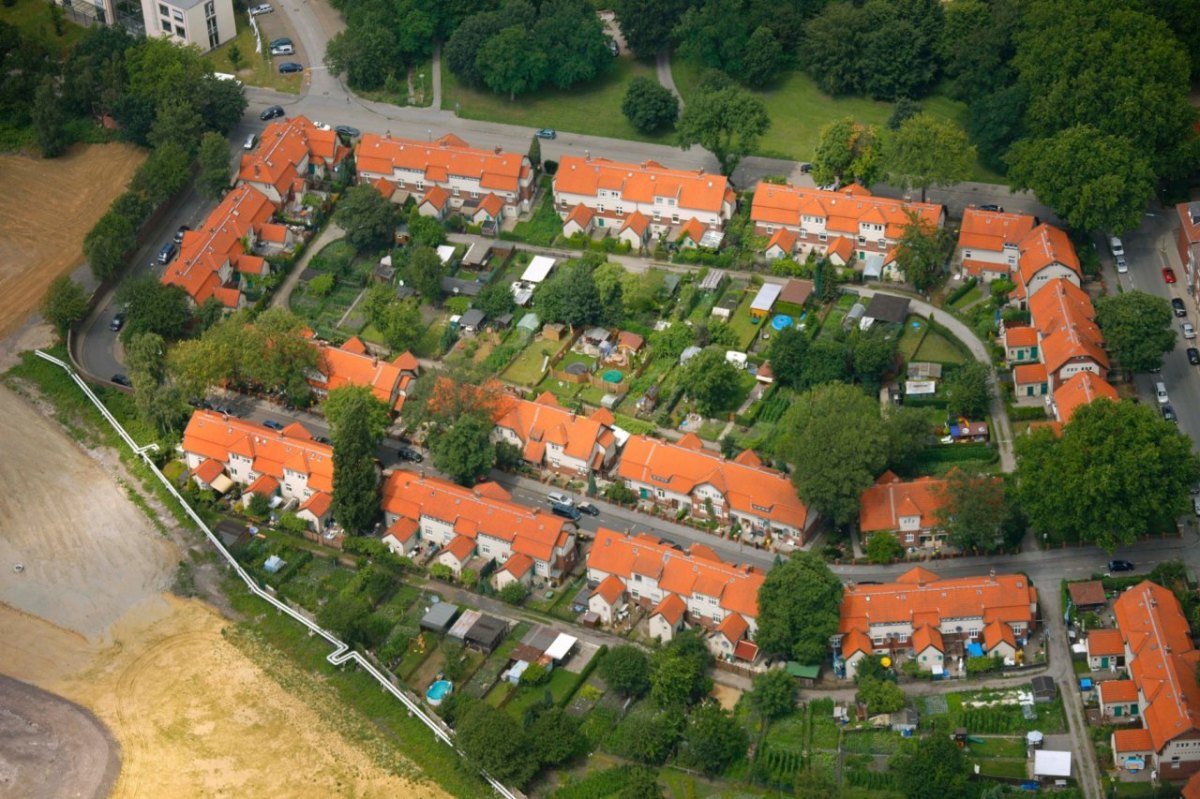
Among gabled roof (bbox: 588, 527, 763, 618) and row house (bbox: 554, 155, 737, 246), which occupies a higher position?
row house (bbox: 554, 155, 737, 246)

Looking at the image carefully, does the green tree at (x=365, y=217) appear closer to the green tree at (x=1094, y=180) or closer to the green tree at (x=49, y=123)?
the green tree at (x=49, y=123)

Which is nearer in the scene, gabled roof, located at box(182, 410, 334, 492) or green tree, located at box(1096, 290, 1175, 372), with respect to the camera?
gabled roof, located at box(182, 410, 334, 492)

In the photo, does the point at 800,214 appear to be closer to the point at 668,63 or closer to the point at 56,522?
the point at 668,63

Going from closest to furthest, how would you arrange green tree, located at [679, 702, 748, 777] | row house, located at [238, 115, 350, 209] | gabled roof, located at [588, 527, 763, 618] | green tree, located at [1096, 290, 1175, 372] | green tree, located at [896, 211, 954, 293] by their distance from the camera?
green tree, located at [679, 702, 748, 777] → gabled roof, located at [588, 527, 763, 618] → green tree, located at [1096, 290, 1175, 372] → green tree, located at [896, 211, 954, 293] → row house, located at [238, 115, 350, 209]

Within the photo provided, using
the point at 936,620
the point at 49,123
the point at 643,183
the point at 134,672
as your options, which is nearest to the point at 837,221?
the point at 643,183

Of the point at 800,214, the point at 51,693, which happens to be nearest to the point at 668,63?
the point at 800,214

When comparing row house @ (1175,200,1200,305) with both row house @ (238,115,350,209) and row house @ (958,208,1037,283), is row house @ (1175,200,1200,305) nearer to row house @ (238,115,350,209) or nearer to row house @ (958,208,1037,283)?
row house @ (958,208,1037,283)

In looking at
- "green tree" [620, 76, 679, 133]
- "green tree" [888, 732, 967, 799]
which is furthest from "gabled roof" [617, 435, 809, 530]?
"green tree" [620, 76, 679, 133]
